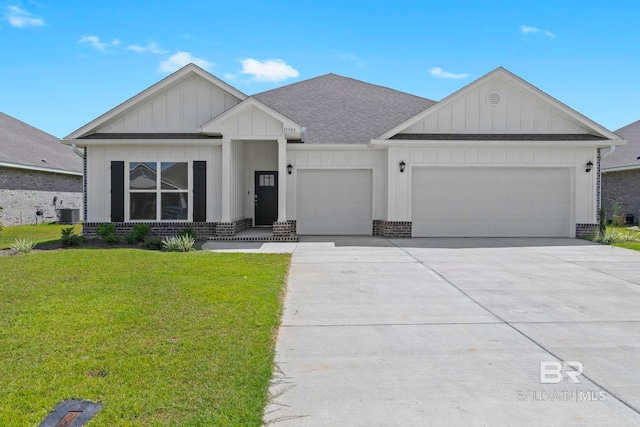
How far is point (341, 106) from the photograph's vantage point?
17797 mm

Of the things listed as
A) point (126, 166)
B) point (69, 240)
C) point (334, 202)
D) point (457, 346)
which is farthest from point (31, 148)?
point (457, 346)

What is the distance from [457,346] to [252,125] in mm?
9972

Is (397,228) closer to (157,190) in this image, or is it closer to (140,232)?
(157,190)

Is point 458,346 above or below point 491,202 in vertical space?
below

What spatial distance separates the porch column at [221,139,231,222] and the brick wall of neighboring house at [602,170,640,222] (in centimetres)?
1819

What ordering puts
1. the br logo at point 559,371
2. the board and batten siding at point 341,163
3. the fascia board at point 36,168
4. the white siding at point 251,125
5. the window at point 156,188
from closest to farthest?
Answer: the br logo at point 559,371
the white siding at point 251,125
the window at point 156,188
the board and batten siding at point 341,163
the fascia board at point 36,168

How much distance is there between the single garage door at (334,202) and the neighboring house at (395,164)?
0.24ft

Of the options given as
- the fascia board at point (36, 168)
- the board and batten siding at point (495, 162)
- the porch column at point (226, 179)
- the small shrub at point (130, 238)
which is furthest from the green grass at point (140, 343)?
the fascia board at point (36, 168)

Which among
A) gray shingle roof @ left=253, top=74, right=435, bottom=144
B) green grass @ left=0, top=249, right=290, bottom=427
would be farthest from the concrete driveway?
gray shingle roof @ left=253, top=74, right=435, bottom=144

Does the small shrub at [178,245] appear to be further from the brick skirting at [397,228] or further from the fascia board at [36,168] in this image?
the fascia board at [36,168]

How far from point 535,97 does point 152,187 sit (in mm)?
12140

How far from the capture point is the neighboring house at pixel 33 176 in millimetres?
19000

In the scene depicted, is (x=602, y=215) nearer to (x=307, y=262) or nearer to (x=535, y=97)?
(x=535, y=97)

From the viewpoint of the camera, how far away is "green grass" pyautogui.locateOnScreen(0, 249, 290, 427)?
10.3ft
